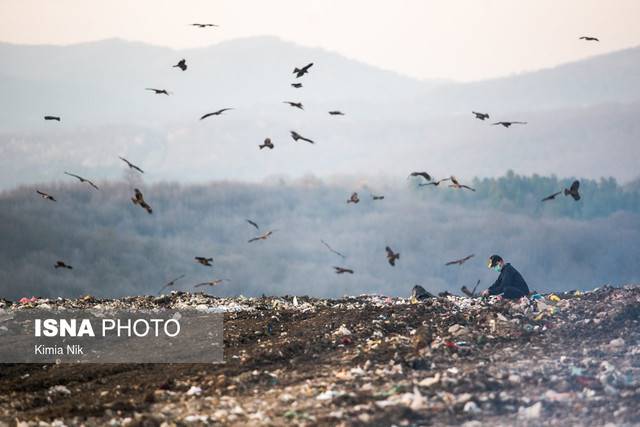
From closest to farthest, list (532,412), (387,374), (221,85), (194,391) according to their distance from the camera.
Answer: (532,412), (194,391), (387,374), (221,85)

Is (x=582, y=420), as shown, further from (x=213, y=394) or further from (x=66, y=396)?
(x=66, y=396)

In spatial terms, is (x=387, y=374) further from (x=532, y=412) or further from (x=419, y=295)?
(x=419, y=295)

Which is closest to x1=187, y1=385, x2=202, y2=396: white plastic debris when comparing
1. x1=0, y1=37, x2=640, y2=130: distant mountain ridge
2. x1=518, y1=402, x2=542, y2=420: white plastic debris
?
x1=518, y1=402, x2=542, y2=420: white plastic debris

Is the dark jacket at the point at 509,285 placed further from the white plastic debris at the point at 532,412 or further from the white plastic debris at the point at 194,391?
the white plastic debris at the point at 194,391

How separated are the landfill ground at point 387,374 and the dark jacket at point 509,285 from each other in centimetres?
72

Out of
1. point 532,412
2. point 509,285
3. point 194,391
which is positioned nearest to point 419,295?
point 509,285

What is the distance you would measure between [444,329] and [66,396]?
17.2ft

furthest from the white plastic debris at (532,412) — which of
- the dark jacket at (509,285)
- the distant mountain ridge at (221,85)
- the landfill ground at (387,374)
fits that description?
the distant mountain ridge at (221,85)

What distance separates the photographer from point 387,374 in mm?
11062

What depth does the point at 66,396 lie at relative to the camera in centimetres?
1127

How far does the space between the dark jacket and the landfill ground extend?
0.72m

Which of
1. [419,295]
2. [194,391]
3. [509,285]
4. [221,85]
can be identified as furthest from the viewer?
[221,85]

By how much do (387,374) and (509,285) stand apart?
5.59m

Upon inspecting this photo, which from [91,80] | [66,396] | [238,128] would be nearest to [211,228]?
[238,128]
